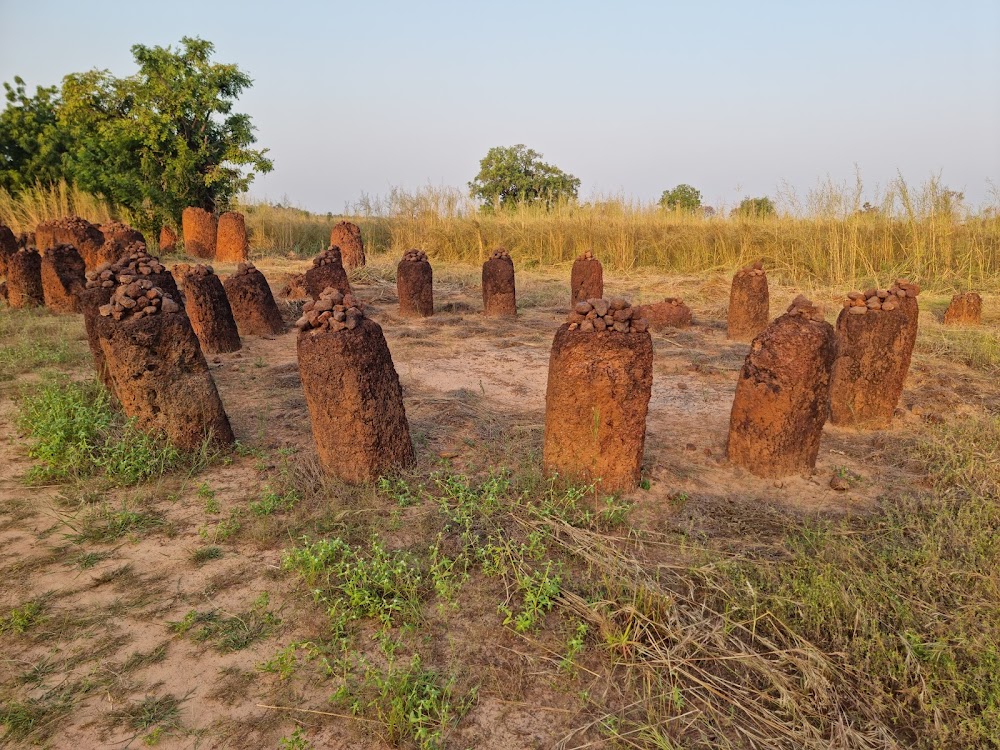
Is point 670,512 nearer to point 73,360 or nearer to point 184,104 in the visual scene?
point 73,360

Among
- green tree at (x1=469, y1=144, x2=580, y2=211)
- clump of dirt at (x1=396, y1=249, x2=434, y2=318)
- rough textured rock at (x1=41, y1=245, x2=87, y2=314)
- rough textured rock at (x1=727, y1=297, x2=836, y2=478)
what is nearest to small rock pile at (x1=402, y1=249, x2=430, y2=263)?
clump of dirt at (x1=396, y1=249, x2=434, y2=318)

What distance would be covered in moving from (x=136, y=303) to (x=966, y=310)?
28.0ft

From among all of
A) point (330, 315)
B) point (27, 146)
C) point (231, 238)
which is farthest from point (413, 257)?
point (27, 146)

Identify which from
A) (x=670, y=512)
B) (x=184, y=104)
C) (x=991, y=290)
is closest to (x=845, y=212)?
(x=991, y=290)

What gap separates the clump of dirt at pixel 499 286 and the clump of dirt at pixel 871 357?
4903 mm

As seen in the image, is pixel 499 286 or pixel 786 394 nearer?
pixel 786 394

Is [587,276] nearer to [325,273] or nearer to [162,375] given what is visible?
[325,273]

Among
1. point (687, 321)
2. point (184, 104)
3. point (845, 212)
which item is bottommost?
point (687, 321)

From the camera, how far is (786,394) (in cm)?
345

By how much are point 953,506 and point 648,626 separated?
1885 mm

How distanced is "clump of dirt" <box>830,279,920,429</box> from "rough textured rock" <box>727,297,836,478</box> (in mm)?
1034

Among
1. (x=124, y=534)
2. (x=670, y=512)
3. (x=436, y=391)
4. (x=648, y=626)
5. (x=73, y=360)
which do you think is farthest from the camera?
(x=73, y=360)

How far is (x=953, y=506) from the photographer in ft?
10.2

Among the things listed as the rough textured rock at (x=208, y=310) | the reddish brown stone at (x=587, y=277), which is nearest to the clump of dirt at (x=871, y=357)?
the reddish brown stone at (x=587, y=277)
